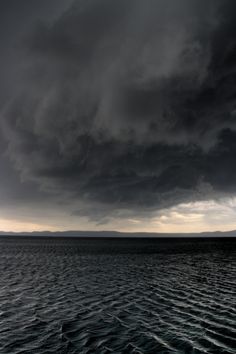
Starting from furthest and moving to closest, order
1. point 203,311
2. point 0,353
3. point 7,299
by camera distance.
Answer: point 7,299
point 203,311
point 0,353

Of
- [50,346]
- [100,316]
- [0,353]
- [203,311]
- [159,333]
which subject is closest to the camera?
[0,353]

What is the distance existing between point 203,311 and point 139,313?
19.5 ft

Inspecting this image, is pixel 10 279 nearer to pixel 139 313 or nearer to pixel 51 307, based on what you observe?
pixel 51 307

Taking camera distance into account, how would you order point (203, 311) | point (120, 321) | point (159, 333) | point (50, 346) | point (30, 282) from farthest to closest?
1. point (30, 282)
2. point (203, 311)
3. point (120, 321)
4. point (159, 333)
5. point (50, 346)

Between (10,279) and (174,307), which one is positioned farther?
Result: (10,279)

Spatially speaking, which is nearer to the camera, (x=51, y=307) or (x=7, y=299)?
(x=51, y=307)

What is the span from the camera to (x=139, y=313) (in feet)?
83.7

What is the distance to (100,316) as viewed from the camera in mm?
24625

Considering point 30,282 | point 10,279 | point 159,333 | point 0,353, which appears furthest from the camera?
point 10,279

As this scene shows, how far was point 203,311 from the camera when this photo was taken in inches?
1037

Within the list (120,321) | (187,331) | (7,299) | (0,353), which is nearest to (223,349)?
(187,331)

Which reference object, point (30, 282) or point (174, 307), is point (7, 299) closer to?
point (30, 282)

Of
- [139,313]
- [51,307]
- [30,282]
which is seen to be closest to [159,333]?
[139,313]

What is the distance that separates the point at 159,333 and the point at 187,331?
205 cm
